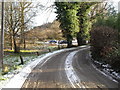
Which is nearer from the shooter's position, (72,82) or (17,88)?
(17,88)

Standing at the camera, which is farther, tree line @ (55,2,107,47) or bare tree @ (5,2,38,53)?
tree line @ (55,2,107,47)

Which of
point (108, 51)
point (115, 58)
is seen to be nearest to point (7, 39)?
point (108, 51)

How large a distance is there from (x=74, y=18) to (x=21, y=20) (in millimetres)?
8673

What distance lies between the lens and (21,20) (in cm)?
2522

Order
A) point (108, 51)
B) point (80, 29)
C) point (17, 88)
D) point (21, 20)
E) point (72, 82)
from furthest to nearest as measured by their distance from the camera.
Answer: point (80, 29) < point (21, 20) < point (108, 51) < point (72, 82) < point (17, 88)

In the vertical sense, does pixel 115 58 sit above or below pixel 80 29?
below

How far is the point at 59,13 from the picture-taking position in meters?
27.6

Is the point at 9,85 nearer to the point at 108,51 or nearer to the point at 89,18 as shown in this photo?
the point at 108,51

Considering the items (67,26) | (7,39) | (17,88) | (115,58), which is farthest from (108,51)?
(7,39)

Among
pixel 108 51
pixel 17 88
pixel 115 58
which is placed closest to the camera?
pixel 17 88

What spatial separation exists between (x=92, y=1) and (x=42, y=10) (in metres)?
9.04

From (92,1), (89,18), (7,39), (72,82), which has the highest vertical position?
(92,1)

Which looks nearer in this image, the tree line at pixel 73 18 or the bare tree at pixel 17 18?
the bare tree at pixel 17 18

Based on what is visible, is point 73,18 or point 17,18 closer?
point 17,18
